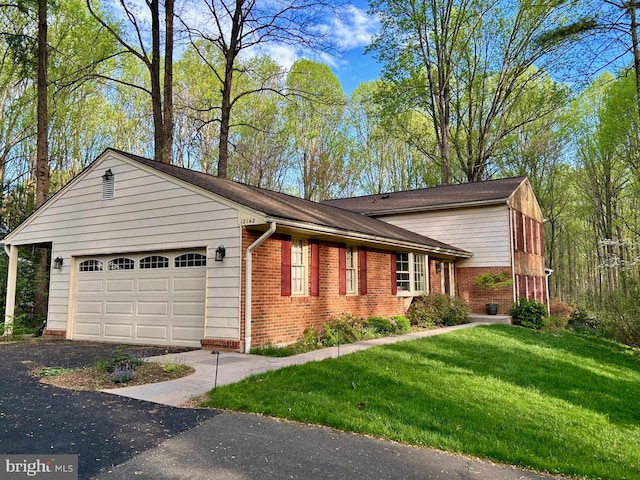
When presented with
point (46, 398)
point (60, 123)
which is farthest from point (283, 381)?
point (60, 123)

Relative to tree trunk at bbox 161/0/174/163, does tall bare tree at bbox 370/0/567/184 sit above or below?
above

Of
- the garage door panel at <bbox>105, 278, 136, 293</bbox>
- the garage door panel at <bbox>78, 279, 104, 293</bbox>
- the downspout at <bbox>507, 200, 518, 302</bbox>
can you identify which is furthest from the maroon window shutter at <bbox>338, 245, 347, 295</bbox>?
the downspout at <bbox>507, 200, 518, 302</bbox>

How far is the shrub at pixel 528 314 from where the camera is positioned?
593 inches

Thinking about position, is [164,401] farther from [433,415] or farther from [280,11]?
[280,11]

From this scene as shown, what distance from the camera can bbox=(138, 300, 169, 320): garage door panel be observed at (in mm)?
9680

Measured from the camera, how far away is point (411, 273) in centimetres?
1413

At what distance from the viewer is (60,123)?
20828 mm

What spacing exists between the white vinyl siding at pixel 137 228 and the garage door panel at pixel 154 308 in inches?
46.4

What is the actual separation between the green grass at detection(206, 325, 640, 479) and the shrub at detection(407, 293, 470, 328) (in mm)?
4998

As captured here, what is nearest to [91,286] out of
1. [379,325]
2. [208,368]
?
[208,368]

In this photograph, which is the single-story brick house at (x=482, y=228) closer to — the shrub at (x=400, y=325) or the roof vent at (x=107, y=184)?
the shrub at (x=400, y=325)

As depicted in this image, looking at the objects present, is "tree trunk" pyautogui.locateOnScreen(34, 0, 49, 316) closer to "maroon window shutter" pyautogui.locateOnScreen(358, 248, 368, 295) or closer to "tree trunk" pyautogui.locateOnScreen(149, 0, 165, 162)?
"tree trunk" pyautogui.locateOnScreen(149, 0, 165, 162)

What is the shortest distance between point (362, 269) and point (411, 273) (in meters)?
2.85

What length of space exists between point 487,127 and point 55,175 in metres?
24.1
